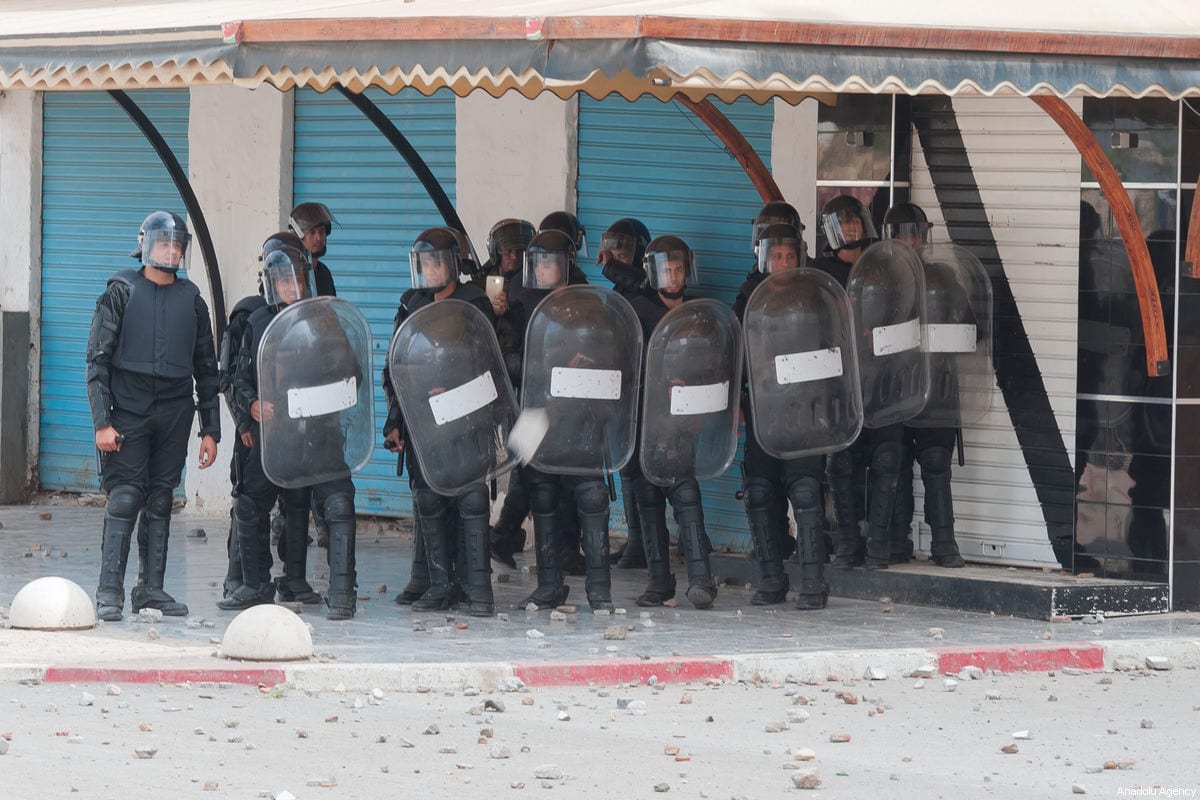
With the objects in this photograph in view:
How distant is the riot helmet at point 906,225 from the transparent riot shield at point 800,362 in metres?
0.78

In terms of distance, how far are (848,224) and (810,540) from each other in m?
1.64

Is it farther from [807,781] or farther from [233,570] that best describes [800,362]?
[807,781]

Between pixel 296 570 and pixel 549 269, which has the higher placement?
pixel 549 269

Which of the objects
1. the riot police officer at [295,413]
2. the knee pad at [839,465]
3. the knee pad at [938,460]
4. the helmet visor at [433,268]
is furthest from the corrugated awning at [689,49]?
the knee pad at [839,465]

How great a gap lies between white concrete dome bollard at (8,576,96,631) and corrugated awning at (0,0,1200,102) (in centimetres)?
238

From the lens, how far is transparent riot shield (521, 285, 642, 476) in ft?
30.3

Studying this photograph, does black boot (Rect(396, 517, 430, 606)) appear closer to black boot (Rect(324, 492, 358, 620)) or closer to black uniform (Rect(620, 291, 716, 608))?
black boot (Rect(324, 492, 358, 620))

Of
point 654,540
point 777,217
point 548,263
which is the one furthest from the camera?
point 777,217

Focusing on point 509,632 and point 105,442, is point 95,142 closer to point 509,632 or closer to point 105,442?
point 105,442

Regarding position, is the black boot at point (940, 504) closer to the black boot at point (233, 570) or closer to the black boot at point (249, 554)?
the black boot at point (249, 554)

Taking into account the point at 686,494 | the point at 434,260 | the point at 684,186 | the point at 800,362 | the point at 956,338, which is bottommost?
the point at 686,494

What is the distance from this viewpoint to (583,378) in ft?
30.4

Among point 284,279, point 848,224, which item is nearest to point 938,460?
point 848,224

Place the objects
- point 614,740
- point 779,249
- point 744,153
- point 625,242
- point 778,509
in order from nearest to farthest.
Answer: point 614,740
point 779,249
point 778,509
point 625,242
point 744,153
